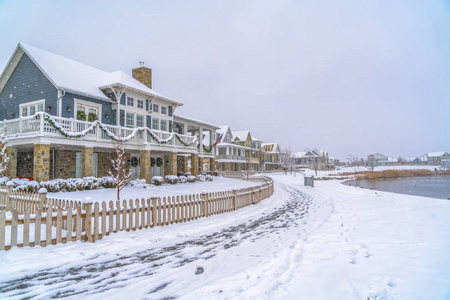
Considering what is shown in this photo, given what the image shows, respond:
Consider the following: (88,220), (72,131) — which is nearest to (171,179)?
(72,131)

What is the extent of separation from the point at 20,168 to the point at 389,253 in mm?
24283

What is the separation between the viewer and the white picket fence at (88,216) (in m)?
5.98

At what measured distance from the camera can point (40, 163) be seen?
47.3ft

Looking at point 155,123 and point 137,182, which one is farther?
point 155,123

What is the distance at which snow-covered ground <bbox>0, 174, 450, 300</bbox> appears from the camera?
3910mm

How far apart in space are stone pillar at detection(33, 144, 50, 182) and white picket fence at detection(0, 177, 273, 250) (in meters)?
5.17

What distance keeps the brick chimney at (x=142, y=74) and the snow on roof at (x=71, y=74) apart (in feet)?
9.95

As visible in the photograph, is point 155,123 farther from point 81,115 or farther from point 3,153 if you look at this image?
point 3,153

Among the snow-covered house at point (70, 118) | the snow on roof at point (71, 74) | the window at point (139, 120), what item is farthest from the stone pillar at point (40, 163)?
the window at point (139, 120)

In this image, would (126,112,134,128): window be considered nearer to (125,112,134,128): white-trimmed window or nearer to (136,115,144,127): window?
(125,112,134,128): white-trimmed window

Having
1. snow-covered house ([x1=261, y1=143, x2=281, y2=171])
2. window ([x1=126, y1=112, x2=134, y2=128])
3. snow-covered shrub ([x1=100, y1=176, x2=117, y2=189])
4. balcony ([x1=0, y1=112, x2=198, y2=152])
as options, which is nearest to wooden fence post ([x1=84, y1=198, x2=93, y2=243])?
balcony ([x1=0, y1=112, x2=198, y2=152])

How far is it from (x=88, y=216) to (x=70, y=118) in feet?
37.0

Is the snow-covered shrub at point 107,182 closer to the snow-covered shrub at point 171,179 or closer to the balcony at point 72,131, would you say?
the balcony at point 72,131

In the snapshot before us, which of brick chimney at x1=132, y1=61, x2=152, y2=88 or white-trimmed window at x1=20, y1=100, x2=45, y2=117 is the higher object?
brick chimney at x1=132, y1=61, x2=152, y2=88
